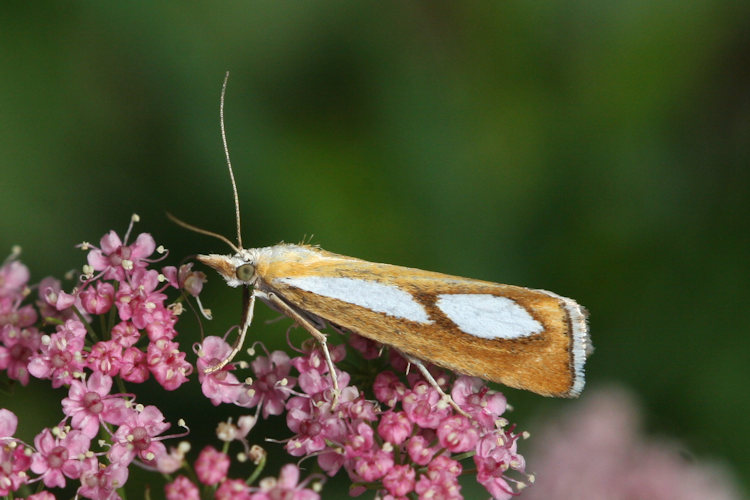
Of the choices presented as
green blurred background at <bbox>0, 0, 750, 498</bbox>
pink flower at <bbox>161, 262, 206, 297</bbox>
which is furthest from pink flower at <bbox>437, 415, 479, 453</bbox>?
green blurred background at <bbox>0, 0, 750, 498</bbox>

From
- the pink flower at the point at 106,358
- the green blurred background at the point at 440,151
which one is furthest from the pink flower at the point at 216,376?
the green blurred background at the point at 440,151

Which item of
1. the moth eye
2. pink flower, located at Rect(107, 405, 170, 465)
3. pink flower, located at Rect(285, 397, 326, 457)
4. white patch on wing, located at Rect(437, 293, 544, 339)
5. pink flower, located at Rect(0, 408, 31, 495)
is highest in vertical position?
white patch on wing, located at Rect(437, 293, 544, 339)

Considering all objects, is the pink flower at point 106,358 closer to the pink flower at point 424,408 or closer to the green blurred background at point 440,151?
the pink flower at point 424,408

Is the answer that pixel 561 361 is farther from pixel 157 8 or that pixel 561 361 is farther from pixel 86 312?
pixel 157 8

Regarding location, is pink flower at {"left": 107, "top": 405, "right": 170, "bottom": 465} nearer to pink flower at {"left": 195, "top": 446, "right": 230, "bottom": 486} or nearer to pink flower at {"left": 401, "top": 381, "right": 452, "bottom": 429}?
pink flower at {"left": 195, "top": 446, "right": 230, "bottom": 486}

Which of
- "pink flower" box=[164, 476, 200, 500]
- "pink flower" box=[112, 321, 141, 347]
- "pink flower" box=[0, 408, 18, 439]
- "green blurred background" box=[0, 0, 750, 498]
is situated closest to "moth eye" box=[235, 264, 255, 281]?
"pink flower" box=[112, 321, 141, 347]

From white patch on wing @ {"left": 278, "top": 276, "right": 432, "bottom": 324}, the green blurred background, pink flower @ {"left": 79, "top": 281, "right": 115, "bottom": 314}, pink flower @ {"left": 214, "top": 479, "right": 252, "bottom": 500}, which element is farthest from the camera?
the green blurred background

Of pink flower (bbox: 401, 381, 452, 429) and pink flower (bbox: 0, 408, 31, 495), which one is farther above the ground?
pink flower (bbox: 401, 381, 452, 429)

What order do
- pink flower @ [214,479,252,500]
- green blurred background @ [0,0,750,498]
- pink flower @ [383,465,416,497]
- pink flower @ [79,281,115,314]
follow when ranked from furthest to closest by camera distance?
green blurred background @ [0,0,750,498] < pink flower @ [79,281,115,314] < pink flower @ [383,465,416,497] < pink flower @ [214,479,252,500]

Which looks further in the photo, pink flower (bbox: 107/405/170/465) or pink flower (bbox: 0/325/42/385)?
pink flower (bbox: 0/325/42/385)
